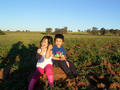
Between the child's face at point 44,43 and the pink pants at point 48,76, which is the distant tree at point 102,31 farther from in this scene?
the pink pants at point 48,76

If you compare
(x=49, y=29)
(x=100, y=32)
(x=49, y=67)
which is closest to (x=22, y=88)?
(x=49, y=67)

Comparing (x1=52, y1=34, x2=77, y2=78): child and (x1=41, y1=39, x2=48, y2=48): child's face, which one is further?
(x1=52, y1=34, x2=77, y2=78): child

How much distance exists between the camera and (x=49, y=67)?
391cm

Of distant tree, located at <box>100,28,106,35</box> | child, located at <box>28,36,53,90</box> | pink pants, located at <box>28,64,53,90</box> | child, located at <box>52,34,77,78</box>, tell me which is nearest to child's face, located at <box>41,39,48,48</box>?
child, located at <box>28,36,53,90</box>

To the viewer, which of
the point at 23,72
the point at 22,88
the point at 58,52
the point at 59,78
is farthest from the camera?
the point at 23,72

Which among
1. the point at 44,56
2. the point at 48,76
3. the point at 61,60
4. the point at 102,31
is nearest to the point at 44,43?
the point at 44,56

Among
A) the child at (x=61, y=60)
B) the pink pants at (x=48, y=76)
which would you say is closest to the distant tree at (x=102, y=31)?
the child at (x=61, y=60)

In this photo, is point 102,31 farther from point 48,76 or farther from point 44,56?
point 48,76

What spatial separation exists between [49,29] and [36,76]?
58.7 meters

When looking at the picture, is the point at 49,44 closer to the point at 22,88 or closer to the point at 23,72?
the point at 22,88

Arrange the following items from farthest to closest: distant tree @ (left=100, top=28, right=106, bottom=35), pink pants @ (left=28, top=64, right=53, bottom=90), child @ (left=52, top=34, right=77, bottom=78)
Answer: distant tree @ (left=100, top=28, right=106, bottom=35)
child @ (left=52, top=34, right=77, bottom=78)
pink pants @ (left=28, top=64, right=53, bottom=90)

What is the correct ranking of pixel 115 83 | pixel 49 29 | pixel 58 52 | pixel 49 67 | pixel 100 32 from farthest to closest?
pixel 49 29 < pixel 100 32 < pixel 58 52 < pixel 49 67 < pixel 115 83

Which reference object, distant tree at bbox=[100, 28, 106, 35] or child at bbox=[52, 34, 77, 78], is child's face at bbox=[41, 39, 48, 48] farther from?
distant tree at bbox=[100, 28, 106, 35]

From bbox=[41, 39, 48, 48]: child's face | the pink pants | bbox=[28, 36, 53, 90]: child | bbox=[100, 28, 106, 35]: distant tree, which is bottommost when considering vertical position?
bbox=[100, 28, 106, 35]: distant tree
